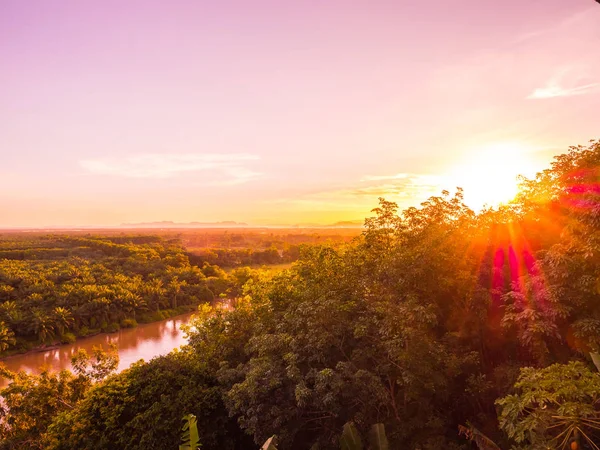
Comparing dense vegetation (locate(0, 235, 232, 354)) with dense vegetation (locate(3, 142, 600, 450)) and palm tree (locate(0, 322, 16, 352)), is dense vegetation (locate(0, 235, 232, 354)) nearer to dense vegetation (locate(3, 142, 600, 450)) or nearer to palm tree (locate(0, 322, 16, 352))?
palm tree (locate(0, 322, 16, 352))

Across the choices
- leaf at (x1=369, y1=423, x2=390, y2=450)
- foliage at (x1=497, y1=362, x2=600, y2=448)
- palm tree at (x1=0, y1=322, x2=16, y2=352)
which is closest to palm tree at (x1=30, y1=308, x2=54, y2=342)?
palm tree at (x1=0, y1=322, x2=16, y2=352)

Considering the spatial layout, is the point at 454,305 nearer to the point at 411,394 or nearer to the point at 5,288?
the point at 411,394

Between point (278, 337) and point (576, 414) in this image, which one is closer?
point (576, 414)

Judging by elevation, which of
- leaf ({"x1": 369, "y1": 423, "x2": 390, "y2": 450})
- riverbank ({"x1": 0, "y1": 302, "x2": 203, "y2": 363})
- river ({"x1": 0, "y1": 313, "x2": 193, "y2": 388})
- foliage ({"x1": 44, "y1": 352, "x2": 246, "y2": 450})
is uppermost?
leaf ({"x1": 369, "y1": 423, "x2": 390, "y2": 450})

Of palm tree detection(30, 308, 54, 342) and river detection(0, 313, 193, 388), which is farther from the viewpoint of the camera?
palm tree detection(30, 308, 54, 342)

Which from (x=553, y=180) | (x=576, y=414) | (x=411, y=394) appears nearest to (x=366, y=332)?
(x=411, y=394)

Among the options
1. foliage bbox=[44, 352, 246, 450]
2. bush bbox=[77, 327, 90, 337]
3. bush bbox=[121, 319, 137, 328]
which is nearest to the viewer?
foliage bbox=[44, 352, 246, 450]

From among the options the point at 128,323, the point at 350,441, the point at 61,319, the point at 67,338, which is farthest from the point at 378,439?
the point at 128,323

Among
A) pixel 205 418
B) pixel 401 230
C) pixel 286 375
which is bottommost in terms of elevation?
pixel 205 418
